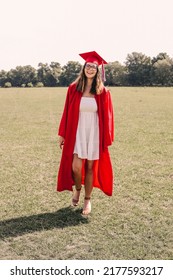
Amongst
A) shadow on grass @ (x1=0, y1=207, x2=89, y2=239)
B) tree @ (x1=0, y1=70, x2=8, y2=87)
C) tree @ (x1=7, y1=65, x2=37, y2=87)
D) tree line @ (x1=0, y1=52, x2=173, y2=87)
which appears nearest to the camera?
shadow on grass @ (x1=0, y1=207, x2=89, y2=239)

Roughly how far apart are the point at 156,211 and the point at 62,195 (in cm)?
162

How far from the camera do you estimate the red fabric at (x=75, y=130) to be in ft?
16.2

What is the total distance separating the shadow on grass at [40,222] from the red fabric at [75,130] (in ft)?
1.47

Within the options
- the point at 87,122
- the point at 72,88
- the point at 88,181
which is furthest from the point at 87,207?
the point at 72,88

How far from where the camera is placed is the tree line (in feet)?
286

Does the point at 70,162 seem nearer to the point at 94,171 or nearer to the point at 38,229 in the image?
the point at 94,171

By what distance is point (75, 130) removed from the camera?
501 centimetres

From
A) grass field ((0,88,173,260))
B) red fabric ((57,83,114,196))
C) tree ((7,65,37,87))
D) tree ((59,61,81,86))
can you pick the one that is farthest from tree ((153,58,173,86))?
red fabric ((57,83,114,196))

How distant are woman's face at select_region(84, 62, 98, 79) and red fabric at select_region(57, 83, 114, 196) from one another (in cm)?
27

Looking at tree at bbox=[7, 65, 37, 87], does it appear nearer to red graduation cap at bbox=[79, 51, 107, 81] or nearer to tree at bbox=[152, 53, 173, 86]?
tree at bbox=[152, 53, 173, 86]

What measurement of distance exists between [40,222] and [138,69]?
93.0 metres

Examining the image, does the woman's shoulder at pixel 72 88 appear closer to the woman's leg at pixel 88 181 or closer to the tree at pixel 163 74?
the woman's leg at pixel 88 181

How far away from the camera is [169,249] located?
13.6ft
